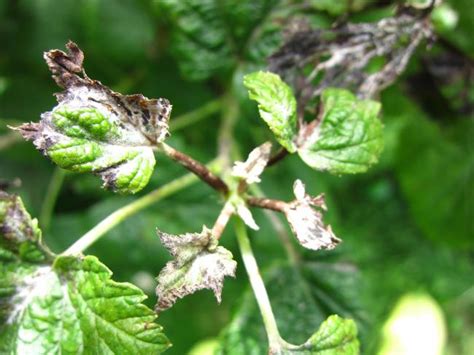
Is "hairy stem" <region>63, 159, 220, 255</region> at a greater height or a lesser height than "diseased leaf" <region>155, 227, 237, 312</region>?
greater

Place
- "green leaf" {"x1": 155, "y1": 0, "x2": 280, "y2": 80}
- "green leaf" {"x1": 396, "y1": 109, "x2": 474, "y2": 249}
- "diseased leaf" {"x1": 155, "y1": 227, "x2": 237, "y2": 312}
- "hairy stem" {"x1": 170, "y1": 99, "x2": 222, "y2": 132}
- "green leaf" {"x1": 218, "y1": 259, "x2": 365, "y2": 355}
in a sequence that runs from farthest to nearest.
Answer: "green leaf" {"x1": 396, "y1": 109, "x2": 474, "y2": 249} < "hairy stem" {"x1": 170, "y1": 99, "x2": 222, "y2": 132} < "green leaf" {"x1": 155, "y1": 0, "x2": 280, "y2": 80} < "green leaf" {"x1": 218, "y1": 259, "x2": 365, "y2": 355} < "diseased leaf" {"x1": 155, "y1": 227, "x2": 237, "y2": 312}

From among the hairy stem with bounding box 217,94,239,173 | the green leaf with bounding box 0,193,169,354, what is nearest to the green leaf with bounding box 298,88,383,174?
the hairy stem with bounding box 217,94,239,173

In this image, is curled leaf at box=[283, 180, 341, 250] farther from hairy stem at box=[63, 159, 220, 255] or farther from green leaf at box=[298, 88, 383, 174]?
hairy stem at box=[63, 159, 220, 255]

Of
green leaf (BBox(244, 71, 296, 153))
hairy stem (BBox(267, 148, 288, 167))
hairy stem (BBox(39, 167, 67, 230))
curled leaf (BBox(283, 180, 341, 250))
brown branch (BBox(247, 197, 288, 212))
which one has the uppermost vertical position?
hairy stem (BBox(39, 167, 67, 230))

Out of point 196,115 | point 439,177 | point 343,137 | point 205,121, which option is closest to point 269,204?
point 343,137

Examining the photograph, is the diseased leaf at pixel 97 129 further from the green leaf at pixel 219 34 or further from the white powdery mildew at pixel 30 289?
the green leaf at pixel 219 34

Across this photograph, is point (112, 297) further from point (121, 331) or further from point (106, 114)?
point (106, 114)
